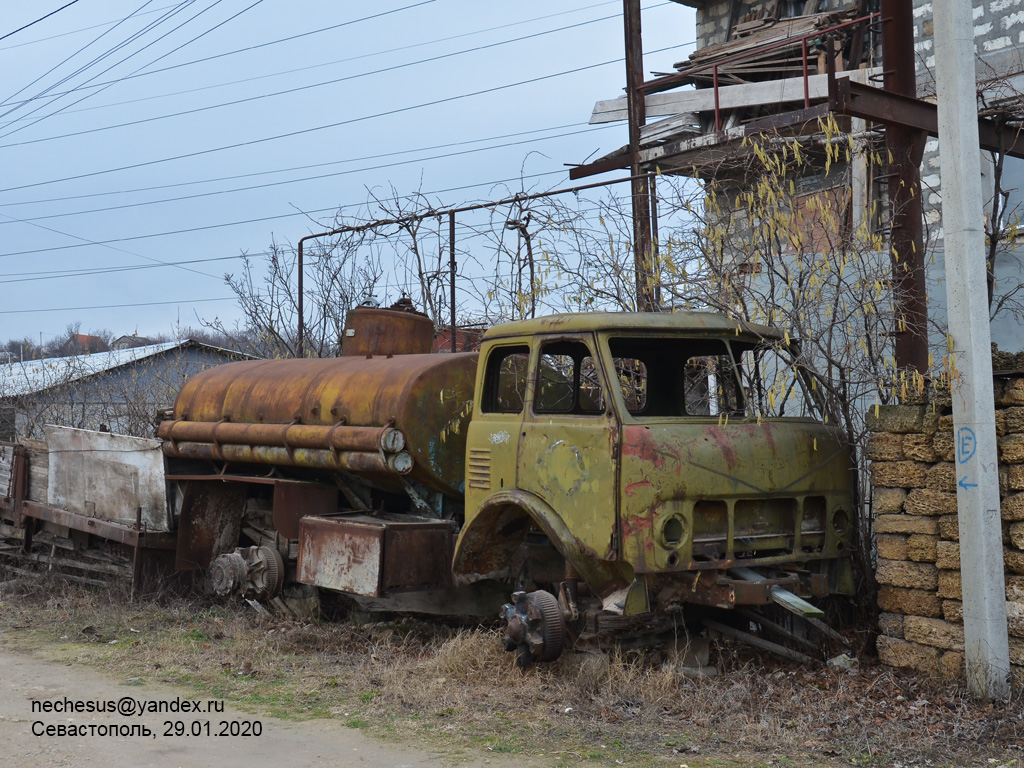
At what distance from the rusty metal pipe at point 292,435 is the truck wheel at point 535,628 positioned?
1730 mm

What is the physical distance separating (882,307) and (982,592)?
245 cm

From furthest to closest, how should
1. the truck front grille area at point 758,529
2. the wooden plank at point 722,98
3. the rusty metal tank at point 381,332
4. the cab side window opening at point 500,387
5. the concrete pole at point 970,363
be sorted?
the wooden plank at point 722,98 < the rusty metal tank at point 381,332 < the cab side window opening at point 500,387 < the truck front grille area at point 758,529 < the concrete pole at point 970,363

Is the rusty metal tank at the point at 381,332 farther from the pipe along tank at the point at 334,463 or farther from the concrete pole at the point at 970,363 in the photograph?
the concrete pole at the point at 970,363

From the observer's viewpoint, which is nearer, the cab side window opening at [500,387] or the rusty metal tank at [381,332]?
the cab side window opening at [500,387]

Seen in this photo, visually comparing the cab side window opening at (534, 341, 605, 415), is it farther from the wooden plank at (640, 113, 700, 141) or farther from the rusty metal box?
the wooden plank at (640, 113, 700, 141)

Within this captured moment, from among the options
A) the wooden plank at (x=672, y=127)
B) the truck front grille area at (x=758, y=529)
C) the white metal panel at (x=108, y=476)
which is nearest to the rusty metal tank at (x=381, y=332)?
the white metal panel at (x=108, y=476)

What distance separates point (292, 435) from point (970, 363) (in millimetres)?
5110

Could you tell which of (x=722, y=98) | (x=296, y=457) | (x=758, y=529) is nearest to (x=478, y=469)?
(x=758, y=529)

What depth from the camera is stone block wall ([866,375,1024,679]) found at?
18.9 feet

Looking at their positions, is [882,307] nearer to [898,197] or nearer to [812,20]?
[898,197]

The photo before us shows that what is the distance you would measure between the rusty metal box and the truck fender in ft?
1.20

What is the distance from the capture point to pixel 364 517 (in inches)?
319

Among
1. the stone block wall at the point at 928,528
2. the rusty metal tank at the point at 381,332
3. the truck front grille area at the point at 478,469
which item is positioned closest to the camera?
the stone block wall at the point at 928,528

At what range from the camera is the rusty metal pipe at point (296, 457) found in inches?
303
